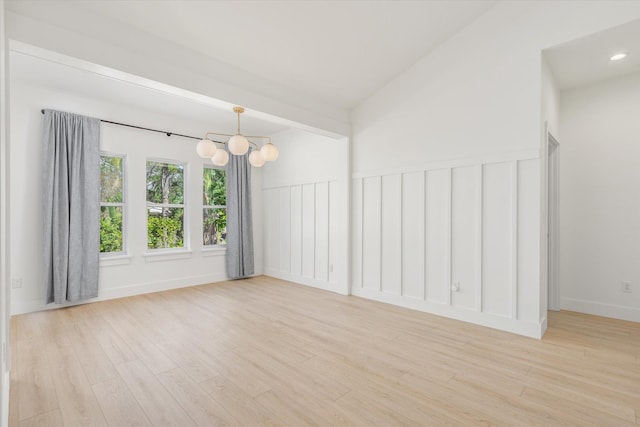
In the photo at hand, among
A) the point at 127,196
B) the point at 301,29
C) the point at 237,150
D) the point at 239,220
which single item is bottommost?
the point at 239,220

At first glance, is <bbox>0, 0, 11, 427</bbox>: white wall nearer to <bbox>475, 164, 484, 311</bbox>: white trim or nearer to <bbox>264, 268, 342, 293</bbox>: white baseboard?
<bbox>264, 268, 342, 293</bbox>: white baseboard

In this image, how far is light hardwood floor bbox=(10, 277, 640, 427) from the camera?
1.97m

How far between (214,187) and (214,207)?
40cm

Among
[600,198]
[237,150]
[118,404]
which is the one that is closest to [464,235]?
[600,198]

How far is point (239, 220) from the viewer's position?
6008 mm

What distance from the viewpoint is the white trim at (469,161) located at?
3.24 m

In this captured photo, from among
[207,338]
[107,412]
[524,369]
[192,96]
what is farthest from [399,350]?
[192,96]

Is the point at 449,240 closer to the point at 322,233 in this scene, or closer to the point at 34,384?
the point at 322,233

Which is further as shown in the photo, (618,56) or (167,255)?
(167,255)

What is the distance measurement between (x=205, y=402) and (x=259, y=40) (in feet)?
10.9

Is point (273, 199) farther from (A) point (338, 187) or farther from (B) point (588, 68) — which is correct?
(B) point (588, 68)

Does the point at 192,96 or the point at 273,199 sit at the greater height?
the point at 192,96

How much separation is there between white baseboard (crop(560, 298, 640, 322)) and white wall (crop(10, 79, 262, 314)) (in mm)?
5211

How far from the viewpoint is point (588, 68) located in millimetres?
3541
